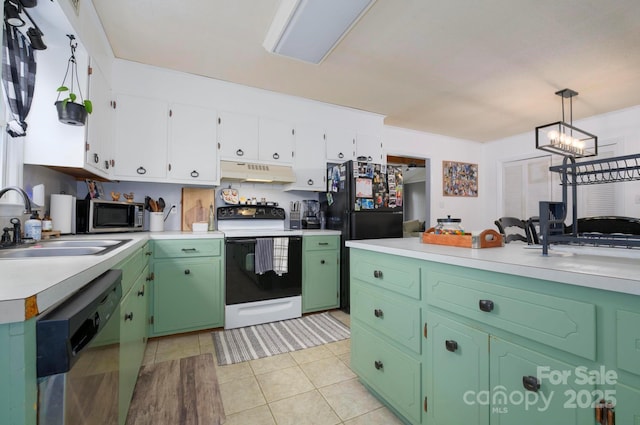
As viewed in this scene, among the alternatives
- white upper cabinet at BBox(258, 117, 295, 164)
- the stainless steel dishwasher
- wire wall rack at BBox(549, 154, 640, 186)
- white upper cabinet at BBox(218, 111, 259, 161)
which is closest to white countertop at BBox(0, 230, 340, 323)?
the stainless steel dishwasher

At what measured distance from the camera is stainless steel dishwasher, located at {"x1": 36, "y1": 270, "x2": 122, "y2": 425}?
59 centimetres

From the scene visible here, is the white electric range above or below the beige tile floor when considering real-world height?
above

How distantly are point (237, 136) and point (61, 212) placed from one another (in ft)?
5.35

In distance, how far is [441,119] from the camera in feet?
13.9

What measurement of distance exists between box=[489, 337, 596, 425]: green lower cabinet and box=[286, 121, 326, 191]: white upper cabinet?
104 inches

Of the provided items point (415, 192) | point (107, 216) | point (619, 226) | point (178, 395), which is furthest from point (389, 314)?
point (415, 192)

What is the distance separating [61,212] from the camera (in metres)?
2.01

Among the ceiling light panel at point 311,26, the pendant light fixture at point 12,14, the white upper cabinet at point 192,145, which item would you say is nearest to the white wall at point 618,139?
the ceiling light panel at point 311,26

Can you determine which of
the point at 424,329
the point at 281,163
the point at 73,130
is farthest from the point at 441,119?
the point at 73,130

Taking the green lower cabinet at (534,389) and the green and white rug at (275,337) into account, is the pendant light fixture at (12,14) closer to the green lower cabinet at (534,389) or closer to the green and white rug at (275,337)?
the green and white rug at (275,337)

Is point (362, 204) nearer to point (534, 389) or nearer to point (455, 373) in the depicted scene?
point (455, 373)

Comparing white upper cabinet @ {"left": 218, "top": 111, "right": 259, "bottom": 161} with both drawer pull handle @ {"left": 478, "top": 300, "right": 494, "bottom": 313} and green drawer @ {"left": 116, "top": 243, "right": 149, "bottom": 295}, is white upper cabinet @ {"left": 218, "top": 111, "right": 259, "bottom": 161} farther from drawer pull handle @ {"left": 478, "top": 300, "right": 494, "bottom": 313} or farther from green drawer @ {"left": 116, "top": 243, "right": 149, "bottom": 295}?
drawer pull handle @ {"left": 478, "top": 300, "right": 494, "bottom": 313}

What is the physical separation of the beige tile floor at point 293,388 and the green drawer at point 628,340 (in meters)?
1.10

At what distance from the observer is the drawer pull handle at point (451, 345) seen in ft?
3.73
